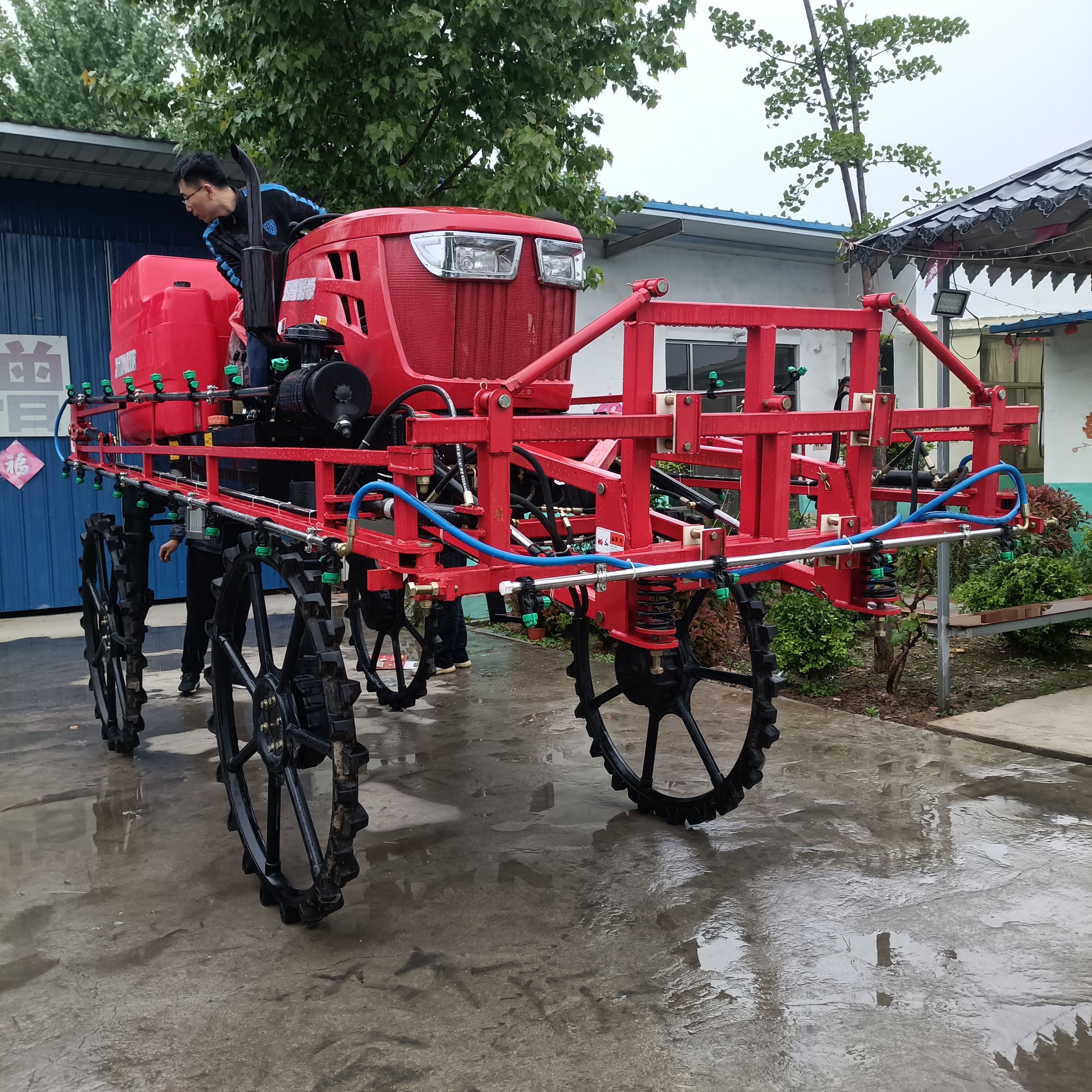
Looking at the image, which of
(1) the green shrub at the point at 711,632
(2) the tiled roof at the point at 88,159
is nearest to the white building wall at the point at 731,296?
(2) the tiled roof at the point at 88,159

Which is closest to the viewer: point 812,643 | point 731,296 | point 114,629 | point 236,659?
point 236,659

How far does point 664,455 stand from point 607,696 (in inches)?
63.8

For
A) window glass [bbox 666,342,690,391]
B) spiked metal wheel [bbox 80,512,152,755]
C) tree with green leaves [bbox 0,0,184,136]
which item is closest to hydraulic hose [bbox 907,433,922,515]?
spiked metal wheel [bbox 80,512,152,755]

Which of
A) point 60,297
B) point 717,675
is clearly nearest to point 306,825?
point 717,675

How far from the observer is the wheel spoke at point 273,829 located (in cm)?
330

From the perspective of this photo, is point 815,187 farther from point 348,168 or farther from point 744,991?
point 744,991

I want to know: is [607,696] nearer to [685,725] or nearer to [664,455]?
[685,725]

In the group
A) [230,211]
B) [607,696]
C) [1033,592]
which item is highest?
[230,211]

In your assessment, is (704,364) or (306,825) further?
(704,364)

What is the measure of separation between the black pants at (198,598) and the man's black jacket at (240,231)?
169 cm

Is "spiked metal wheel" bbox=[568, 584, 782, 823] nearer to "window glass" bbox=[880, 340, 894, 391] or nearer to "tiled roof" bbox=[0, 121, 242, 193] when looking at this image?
"tiled roof" bbox=[0, 121, 242, 193]

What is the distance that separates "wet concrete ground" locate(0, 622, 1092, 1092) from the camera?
249 centimetres

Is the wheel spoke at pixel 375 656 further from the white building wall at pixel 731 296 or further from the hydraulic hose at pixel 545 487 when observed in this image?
the white building wall at pixel 731 296

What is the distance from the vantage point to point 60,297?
924 centimetres
